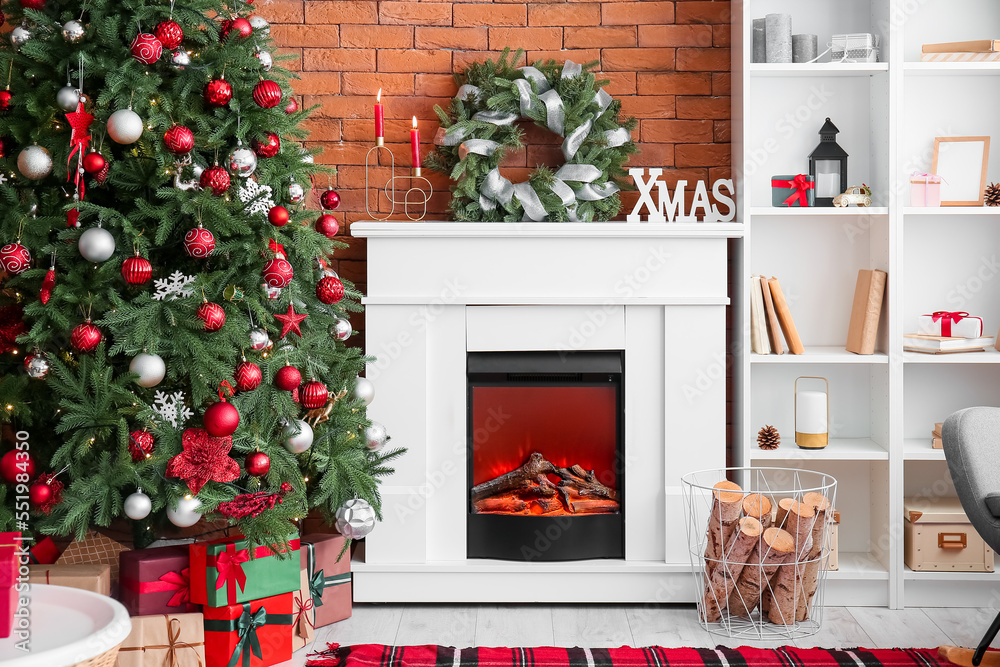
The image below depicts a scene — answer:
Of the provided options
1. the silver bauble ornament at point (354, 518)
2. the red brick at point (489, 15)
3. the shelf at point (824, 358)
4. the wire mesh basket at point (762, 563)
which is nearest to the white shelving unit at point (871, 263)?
the shelf at point (824, 358)

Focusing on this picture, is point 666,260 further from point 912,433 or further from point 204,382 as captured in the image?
point 204,382

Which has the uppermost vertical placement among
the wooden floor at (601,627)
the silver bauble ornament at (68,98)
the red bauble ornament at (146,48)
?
the red bauble ornament at (146,48)

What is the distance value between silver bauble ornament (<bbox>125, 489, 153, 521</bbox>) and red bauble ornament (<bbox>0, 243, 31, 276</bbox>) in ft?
1.99

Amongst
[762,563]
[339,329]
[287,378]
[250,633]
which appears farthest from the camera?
[762,563]

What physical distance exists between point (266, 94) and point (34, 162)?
0.57 meters

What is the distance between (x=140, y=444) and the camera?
6.52 ft

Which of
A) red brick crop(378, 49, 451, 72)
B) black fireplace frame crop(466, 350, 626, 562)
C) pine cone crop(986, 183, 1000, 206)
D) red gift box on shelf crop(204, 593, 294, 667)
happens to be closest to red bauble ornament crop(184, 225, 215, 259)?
red gift box on shelf crop(204, 593, 294, 667)

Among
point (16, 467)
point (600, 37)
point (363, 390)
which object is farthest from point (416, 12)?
point (16, 467)

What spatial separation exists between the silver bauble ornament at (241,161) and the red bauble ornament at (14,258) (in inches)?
20.4

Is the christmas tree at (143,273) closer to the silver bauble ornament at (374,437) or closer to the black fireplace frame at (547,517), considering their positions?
the silver bauble ornament at (374,437)

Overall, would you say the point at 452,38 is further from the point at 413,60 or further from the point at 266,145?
the point at 266,145

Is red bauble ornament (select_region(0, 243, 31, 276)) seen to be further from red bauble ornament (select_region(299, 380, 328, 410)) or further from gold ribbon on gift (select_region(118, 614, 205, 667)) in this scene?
gold ribbon on gift (select_region(118, 614, 205, 667))

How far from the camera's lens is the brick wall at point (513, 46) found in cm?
303

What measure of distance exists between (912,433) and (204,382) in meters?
2.48
